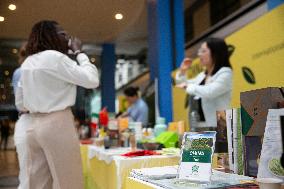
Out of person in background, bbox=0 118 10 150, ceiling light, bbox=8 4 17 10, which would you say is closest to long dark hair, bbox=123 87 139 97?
person in background, bbox=0 118 10 150

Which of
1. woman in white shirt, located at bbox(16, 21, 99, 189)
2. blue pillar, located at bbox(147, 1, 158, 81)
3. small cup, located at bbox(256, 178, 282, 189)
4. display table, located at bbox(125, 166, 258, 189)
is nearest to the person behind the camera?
small cup, located at bbox(256, 178, 282, 189)

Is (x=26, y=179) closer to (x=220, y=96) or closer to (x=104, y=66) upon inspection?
(x=220, y=96)

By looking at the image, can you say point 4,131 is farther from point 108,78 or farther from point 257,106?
point 257,106

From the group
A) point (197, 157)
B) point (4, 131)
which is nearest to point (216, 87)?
point (197, 157)

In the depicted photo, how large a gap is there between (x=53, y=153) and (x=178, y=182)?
0.83 m

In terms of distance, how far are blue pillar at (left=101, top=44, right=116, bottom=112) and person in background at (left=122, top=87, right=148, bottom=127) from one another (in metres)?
0.38

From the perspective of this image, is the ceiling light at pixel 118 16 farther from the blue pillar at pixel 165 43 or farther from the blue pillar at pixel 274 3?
the blue pillar at pixel 274 3

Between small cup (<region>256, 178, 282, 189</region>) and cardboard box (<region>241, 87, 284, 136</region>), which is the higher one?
cardboard box (<region>241, 87, 284, 136</region>)

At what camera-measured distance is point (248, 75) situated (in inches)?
124

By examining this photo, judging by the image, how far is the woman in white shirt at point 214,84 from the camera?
2.03 metres

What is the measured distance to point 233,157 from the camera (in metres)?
1.12

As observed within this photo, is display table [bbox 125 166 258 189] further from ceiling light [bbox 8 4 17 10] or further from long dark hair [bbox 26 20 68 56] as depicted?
ceiling light [bbox 8 4 17 10]

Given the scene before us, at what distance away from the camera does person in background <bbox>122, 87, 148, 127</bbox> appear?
3.80 metres

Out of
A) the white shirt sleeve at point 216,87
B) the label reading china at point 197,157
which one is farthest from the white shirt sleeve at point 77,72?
the label reading china at point 197,157
